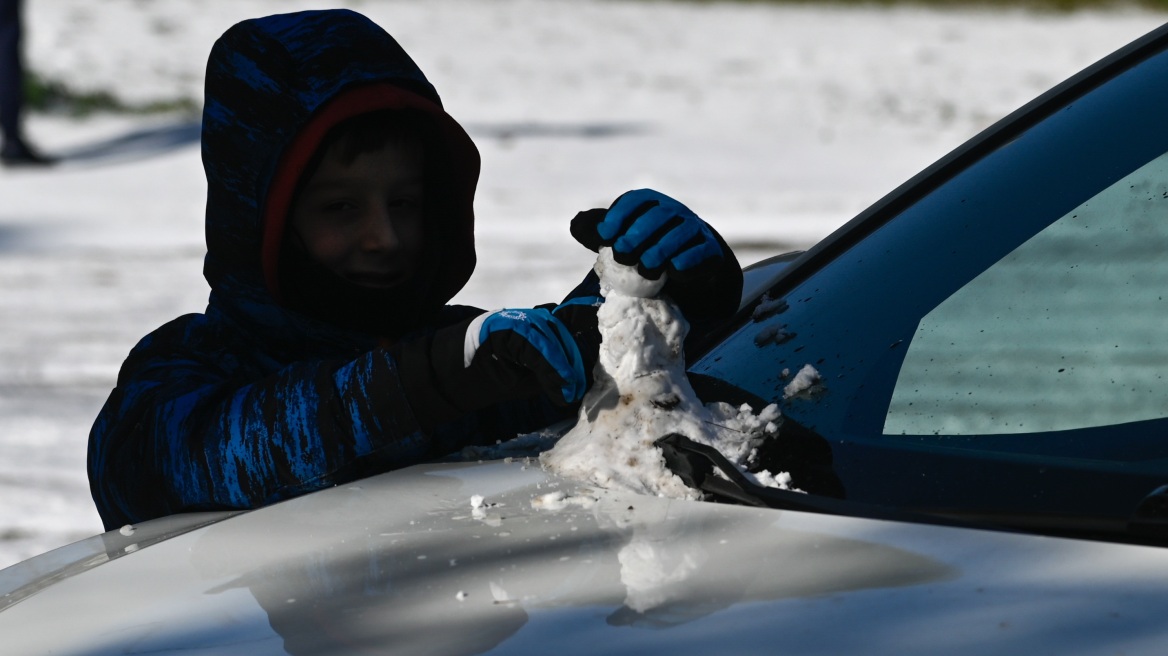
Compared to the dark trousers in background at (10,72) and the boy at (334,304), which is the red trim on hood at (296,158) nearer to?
the boy at (334,304)

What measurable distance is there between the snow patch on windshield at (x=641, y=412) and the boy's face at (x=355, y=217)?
19.4 inches

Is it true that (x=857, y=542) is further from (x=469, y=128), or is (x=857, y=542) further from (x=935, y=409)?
(x=469, y=128)

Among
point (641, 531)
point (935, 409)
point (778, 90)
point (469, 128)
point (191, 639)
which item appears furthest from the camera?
point (778, 90)

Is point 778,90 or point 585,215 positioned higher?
point 778,90

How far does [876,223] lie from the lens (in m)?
1.71

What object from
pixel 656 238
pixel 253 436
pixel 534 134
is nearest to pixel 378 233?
pixel 253 436

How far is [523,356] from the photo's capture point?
58.2 inches

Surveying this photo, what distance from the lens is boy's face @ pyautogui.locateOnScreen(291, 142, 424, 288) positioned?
196 centimetres

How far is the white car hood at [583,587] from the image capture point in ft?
3.25

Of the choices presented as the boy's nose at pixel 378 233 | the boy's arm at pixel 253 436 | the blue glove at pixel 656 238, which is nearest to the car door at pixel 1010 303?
the blue glove at pixel 656 238

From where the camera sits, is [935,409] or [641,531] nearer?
[641,531]

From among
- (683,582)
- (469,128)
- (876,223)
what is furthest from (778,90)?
(683,582)

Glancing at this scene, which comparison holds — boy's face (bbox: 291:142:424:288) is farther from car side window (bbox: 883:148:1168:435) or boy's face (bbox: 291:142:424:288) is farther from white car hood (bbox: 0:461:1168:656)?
car side window (bbox: 883:148:1168:435)

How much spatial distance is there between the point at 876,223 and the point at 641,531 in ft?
2.13
